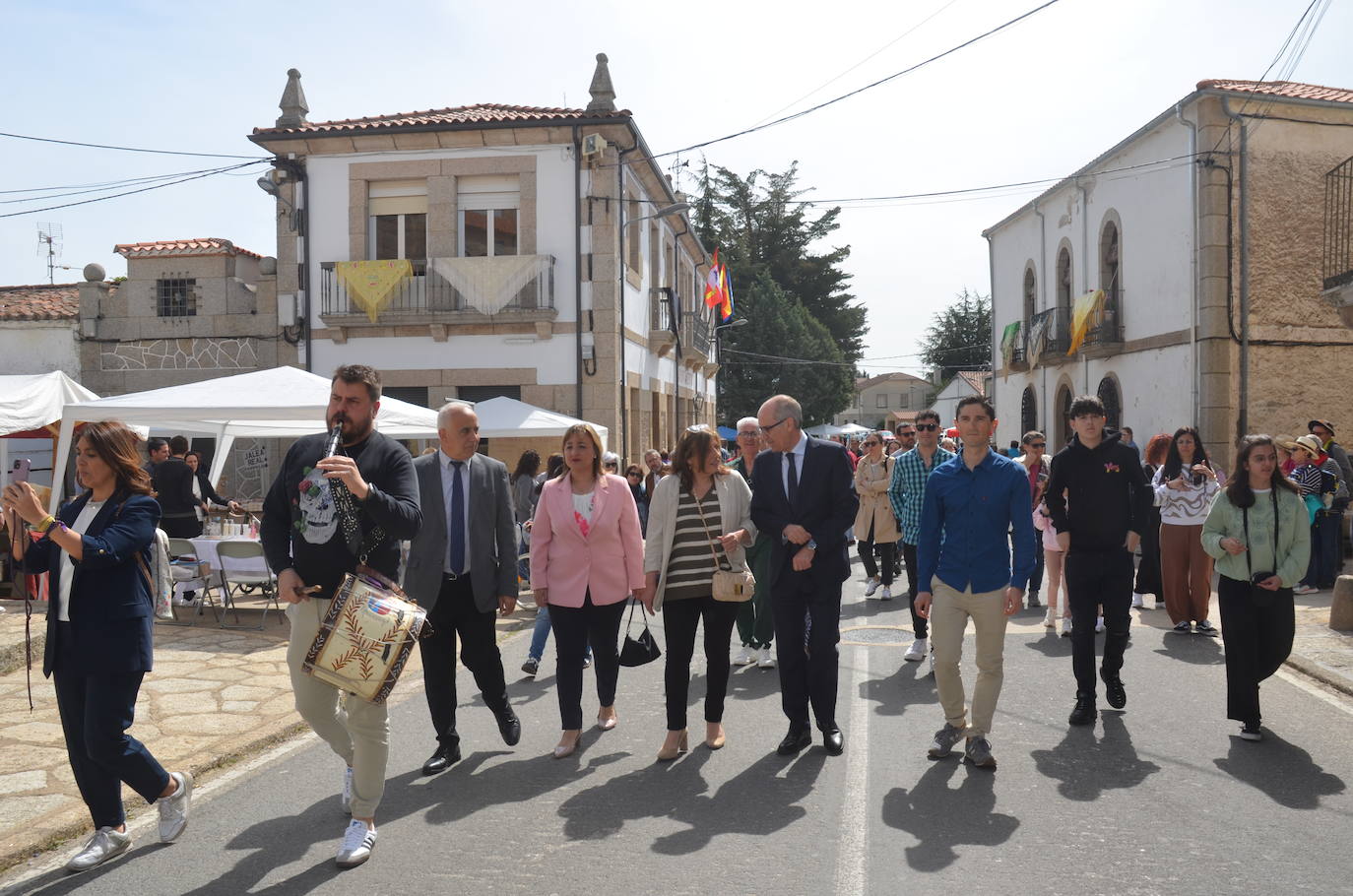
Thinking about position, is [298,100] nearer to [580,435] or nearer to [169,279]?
[169,279]

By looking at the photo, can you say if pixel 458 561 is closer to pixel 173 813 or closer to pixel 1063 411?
pixel 173 813

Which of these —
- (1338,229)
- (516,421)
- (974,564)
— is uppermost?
(1338,229)

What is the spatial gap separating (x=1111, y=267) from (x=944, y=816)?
21516 millimetres

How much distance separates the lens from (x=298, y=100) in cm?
2020

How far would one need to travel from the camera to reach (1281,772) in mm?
5195

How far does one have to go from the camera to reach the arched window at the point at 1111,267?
22.7 m

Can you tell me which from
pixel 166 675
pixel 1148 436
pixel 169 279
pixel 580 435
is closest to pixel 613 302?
pixel 169 279

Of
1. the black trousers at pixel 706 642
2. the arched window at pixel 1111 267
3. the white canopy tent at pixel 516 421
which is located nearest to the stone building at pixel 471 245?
the white canopy tent at pixel 516 421

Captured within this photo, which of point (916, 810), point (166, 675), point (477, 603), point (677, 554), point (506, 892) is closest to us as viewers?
point (506, 892)

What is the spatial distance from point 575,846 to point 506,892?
497mm

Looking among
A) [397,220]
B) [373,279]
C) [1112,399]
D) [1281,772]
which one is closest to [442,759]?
[1281,772]

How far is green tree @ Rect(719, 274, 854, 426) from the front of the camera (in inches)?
1951

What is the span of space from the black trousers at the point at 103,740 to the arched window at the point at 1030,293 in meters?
27.2

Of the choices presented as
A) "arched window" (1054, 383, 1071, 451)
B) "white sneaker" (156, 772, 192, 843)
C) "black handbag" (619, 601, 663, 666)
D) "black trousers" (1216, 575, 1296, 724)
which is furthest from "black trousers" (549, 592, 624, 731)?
"arched window" (1054, 383, 1071, 451)
